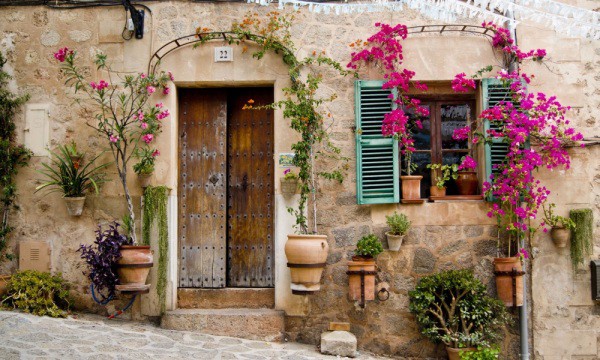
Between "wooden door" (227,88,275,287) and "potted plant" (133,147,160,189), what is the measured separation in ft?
2.80

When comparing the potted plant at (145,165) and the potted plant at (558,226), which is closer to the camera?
the potted plant at (558,226)

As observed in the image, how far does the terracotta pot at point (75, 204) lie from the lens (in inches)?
242

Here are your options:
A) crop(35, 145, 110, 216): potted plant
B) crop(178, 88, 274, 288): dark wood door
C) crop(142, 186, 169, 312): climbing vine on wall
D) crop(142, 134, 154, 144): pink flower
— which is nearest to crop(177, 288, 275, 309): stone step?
crop(178, 88, 274, 288): dark wood door

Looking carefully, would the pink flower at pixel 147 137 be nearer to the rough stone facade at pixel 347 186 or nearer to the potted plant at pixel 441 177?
the rough stone facade at pixel 347 186

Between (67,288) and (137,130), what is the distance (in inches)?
70.2

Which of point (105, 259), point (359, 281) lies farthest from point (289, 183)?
point (105, 259)

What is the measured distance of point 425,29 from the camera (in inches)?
249

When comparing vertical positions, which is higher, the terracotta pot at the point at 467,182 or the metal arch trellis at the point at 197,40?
the metal arch trellis at the point at 197,40

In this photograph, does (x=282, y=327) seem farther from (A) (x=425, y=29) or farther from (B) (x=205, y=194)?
(A) (x=425, y=29)

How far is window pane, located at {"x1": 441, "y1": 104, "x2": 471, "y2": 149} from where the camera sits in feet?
21.3

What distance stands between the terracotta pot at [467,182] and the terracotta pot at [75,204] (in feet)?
12.8

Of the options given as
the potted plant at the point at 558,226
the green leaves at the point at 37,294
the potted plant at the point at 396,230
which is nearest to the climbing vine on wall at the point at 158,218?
the green leaves at the point at 37,294

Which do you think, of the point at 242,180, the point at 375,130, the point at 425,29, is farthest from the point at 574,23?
the point at 242,180

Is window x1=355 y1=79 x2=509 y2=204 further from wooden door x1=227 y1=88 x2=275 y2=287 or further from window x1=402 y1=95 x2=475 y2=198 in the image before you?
wooden door x1=227 y1=88 x2=275 y2=287
